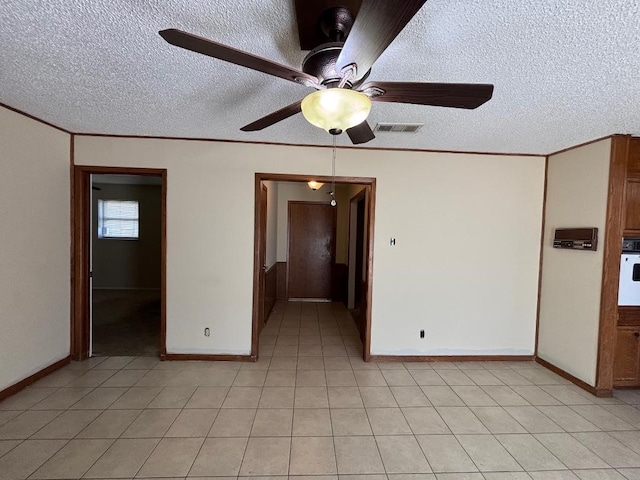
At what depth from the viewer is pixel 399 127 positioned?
264cm

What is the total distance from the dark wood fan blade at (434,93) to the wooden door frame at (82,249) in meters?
2.63

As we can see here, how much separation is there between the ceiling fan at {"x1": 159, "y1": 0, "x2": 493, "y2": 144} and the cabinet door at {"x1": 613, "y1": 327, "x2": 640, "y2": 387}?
9.64 ft

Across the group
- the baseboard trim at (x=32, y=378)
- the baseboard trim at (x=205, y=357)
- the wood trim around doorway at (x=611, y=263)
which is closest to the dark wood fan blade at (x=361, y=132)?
the wood trim around doorway at (x=611, y=263)

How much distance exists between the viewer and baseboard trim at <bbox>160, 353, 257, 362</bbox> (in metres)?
3.19

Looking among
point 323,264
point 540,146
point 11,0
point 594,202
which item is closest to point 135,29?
point 11,0

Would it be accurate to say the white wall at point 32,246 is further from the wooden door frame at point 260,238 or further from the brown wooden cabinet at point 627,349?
the brown wooden cabinet at point 627,349

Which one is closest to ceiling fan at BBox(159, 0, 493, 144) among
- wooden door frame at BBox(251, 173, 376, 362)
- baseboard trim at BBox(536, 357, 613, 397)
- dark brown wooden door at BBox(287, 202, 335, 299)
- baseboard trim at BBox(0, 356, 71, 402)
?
wooden door frame at BBox(251, 173, 376, 362)

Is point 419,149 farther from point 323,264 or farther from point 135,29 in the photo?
point 323,264

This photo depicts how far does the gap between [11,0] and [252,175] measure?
2057 mm

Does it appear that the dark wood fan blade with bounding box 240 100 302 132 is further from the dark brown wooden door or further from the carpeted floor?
the dark brown wooden door

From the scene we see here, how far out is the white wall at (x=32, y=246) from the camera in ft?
7.94

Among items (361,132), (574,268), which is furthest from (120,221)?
(574,268)

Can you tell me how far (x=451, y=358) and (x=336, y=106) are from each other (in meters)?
3.20

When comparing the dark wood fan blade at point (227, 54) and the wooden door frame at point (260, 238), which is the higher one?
the dark wood fan blade at point (227, 54)
